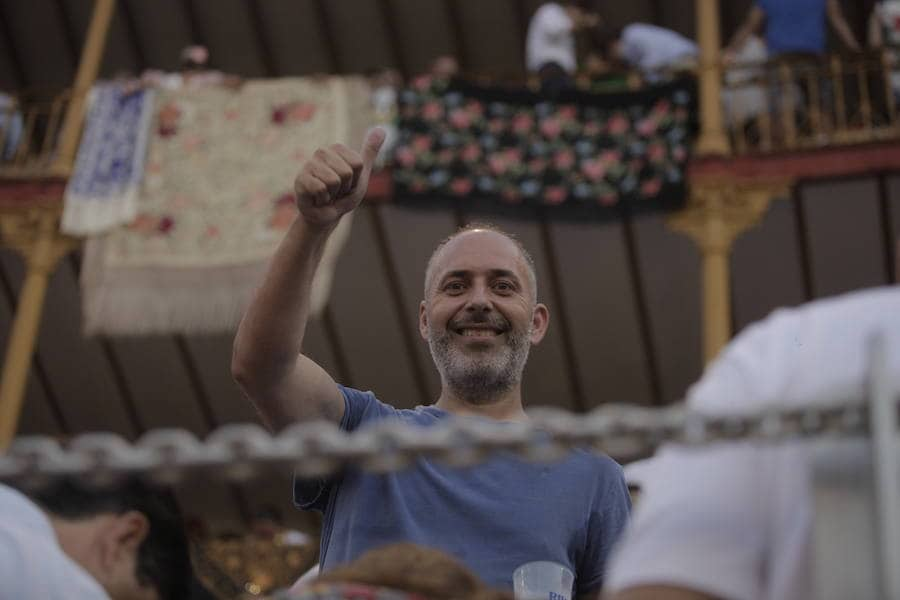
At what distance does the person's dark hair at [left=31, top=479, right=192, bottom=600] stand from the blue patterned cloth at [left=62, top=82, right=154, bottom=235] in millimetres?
6108

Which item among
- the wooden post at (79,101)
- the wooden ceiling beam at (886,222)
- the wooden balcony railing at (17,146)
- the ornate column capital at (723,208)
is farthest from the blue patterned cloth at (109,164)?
the wooden ceiling beam at (886,222)

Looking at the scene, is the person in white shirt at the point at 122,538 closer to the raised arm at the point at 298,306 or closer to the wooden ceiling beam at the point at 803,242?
the raised arm at the point at 298,306

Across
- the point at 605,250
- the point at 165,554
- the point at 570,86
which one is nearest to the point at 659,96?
the point at 570,86

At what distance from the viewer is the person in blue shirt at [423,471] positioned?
1.68 m

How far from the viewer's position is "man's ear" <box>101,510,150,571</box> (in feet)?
4.39

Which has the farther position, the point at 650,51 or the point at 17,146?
the point at 17,146

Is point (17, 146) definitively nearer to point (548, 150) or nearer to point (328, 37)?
point (328, 37)

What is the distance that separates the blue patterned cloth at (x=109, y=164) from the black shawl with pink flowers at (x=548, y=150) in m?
1.54

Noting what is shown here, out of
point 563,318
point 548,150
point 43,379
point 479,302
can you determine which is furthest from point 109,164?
point 479,302

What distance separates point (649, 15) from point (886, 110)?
262 centimetres

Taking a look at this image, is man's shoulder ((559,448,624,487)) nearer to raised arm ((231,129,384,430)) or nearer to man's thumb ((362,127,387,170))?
raised arm ((231,129,384,430))

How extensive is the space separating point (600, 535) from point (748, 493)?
0.91 m

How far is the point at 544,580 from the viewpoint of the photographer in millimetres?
1684

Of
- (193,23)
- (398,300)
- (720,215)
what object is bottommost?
(398,300)
